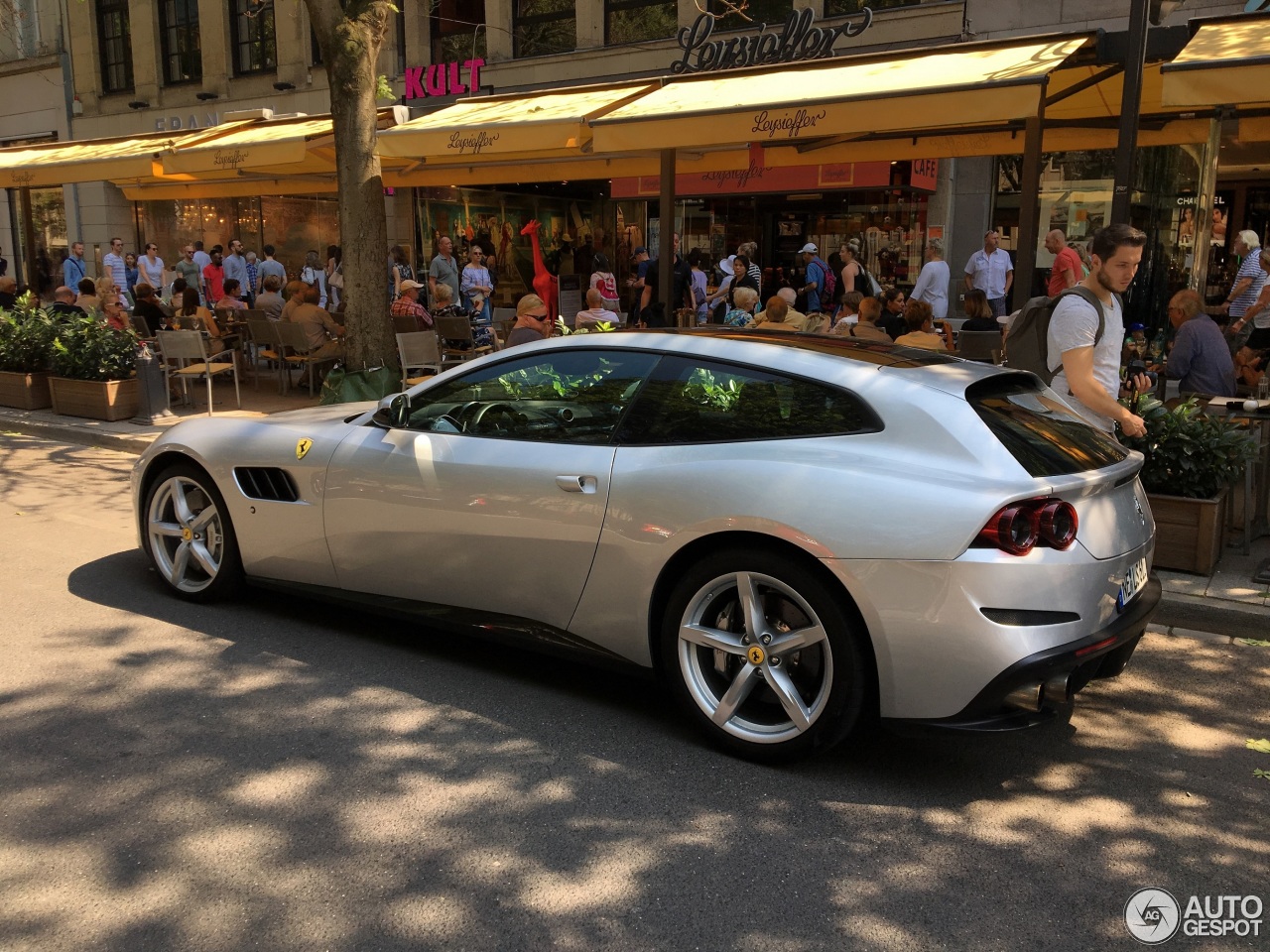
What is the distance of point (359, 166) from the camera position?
382 inches

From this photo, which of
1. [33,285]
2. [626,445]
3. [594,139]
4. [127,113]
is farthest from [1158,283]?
[33,285]

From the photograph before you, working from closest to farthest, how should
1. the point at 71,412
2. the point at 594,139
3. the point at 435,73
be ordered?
1. the point at 594,139
2. the point at 71,412
3. the point at 435,73

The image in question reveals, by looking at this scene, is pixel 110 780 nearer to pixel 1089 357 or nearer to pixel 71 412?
pixel 1089 357

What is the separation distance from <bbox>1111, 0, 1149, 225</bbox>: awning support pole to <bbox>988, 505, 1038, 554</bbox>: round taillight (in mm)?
4084

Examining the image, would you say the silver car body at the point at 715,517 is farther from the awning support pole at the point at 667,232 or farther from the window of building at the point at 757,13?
the window of building at the point at 757,13

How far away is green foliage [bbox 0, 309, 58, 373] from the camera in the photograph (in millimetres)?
11867

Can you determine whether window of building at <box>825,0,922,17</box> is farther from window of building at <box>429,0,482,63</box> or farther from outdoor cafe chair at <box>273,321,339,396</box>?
outdoor cafe chair at <box>273,321,339,396</box>

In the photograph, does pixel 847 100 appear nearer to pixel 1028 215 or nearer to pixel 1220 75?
pixel 1028 215

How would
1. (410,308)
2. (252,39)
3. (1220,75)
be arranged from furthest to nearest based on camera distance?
1. (252,39)
2. (410,308)
3. (1220,75)

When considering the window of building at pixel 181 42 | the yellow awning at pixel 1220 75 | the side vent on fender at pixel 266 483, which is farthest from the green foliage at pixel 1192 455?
the window of building at pixel 181 42

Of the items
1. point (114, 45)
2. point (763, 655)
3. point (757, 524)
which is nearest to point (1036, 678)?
point (763, 655)

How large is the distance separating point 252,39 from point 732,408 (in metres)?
24.8

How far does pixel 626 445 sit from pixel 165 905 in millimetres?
2174

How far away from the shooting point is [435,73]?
21.1 metres
